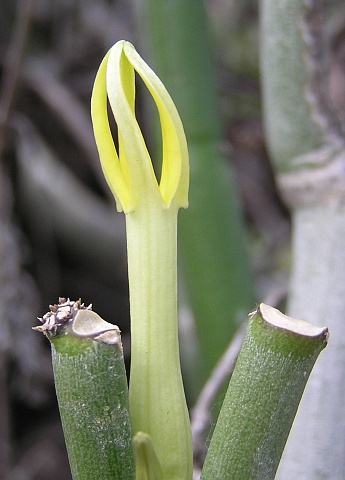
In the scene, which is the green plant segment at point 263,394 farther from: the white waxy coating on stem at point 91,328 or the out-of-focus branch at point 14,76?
the out-of-focus branch at point 14,76

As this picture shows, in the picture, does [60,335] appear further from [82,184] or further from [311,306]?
[82,184]

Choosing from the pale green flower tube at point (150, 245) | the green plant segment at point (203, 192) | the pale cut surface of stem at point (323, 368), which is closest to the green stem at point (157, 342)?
the pale green flower tube at point (150, 245)

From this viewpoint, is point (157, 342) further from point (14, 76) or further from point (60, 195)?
point (60, 195)

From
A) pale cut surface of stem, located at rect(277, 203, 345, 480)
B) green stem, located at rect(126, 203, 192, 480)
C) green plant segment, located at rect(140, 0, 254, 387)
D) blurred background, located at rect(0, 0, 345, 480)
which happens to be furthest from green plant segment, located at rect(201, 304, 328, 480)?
blurred background, located at rect(0, 0, 345, 480)

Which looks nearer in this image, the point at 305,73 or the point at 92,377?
the point at 92,377

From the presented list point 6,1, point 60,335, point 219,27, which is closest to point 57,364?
point 60,335

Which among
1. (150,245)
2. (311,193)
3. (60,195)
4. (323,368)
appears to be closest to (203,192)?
(311,193)
